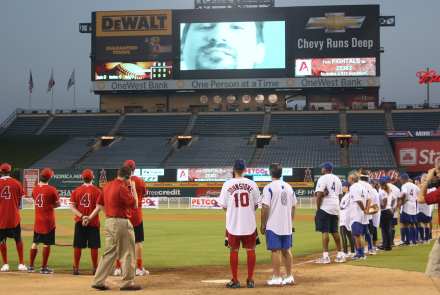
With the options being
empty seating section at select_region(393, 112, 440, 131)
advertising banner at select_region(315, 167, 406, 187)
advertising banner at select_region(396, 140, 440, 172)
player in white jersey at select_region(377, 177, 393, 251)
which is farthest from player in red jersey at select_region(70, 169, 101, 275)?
empty seating section at select_region(393, 112, 440, 131)

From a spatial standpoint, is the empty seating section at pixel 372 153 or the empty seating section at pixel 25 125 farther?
the empty seating section at pixel 25 125

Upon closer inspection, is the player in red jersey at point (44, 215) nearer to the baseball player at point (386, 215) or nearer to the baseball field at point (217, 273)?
the baseball field at point (217, 273)

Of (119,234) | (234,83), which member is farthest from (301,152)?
(119,234)

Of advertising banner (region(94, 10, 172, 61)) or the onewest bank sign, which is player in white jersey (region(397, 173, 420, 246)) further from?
advertising banner (region(94, 10, 172, 61))

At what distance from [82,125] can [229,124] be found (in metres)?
17.4

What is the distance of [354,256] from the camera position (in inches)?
508

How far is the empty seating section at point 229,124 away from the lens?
5872 centimetres

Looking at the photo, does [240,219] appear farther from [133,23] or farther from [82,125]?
[82,125]

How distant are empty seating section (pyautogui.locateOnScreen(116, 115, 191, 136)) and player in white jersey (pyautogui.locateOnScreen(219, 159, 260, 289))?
50552 mm

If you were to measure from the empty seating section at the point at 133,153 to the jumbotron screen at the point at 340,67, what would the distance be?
17.1 meters

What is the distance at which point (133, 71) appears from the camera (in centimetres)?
5859

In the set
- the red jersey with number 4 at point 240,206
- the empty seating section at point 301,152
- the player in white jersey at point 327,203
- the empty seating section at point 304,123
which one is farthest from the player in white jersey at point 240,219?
the empty seating section at point 304,123

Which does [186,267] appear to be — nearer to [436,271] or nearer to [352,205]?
[352,205]

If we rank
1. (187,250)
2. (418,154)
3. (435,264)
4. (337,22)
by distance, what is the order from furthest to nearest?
(337,22) < (418,154) < (187,250) < (435,264)
